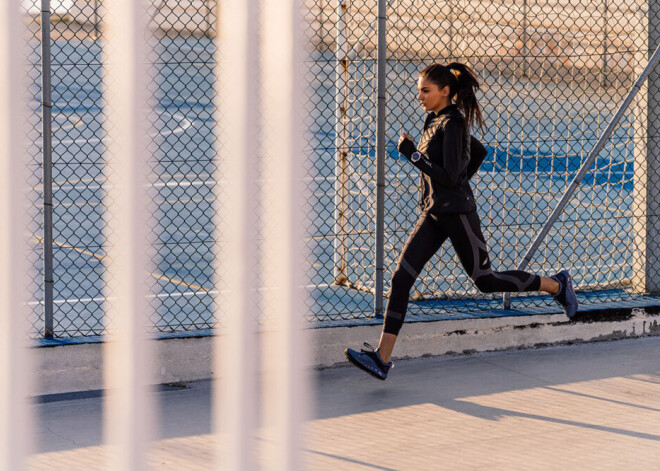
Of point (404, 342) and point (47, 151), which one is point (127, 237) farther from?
point (404, 342)

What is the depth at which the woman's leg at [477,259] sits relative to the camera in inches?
223

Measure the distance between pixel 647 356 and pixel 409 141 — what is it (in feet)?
7.92

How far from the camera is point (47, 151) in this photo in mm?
5801

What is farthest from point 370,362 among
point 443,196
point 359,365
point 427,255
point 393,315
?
point 443,196

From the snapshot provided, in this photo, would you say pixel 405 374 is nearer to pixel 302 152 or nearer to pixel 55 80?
pixel 302 152

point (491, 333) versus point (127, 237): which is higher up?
point (127, 237)

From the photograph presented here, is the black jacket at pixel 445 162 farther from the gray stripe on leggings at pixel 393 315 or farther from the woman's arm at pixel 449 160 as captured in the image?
the gray stripe on leggings at pixel 393 315

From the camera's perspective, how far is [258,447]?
5.99ft

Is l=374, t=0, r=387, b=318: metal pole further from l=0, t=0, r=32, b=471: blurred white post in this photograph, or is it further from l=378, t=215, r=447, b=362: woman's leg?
l=0, t=0, r=32, b=471: blurred white post

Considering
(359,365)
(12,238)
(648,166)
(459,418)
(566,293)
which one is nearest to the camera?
(12,238)

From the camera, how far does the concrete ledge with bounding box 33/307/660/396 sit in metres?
5.87

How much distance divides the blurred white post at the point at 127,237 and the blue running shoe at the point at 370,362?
3.98 m

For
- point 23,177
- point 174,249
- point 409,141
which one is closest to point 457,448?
point 409,141

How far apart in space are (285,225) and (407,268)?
403cm
